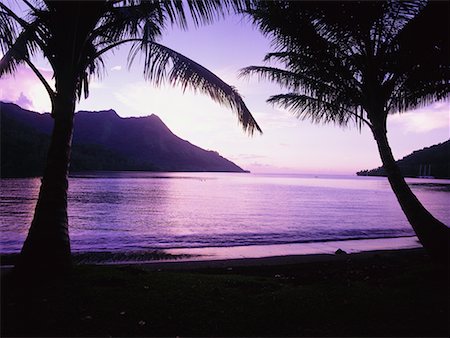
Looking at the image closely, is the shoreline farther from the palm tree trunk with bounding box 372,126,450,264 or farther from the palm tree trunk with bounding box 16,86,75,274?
the palm tree trunk with bounding box 16,86,75,274

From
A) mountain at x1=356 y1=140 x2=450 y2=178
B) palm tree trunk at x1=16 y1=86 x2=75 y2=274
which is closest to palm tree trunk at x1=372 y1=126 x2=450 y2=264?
palm tree trunk at x1=16 y1=86 x2=75 y2=274

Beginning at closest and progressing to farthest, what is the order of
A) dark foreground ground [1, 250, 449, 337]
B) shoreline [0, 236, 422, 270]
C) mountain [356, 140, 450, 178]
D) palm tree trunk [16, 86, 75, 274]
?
dark foreground ground [1, 250, 449, 337] → palm tree trunk [16, 86, 75, 274] → shoreline [0, 236, 422, 270] → mountain [356, 140, 450, 178]

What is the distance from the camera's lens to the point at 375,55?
723 centimetres

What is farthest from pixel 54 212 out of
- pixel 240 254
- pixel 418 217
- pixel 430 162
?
pixel 430 162

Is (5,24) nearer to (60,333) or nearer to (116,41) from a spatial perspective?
(116,41)

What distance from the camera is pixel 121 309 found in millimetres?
4328

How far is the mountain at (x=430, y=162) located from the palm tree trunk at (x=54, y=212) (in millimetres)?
179349

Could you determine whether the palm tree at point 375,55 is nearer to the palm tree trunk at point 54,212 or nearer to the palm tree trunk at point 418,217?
the palm tree trunk at point 418,217

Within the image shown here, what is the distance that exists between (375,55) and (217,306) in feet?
19.0

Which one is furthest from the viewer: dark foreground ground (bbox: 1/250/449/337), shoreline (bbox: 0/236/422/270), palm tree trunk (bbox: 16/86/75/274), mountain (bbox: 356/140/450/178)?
mountain (bbox: 356/140/450/178)

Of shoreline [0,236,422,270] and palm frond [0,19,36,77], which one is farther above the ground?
palm frond [0,19,36,77]

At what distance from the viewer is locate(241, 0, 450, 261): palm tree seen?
6562 mm

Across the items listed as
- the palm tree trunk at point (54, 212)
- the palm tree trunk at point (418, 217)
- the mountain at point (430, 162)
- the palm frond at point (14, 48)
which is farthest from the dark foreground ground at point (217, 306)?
the mountain at point (430, 162)

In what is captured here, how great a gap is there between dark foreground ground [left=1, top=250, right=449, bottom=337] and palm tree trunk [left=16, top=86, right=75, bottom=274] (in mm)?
276
